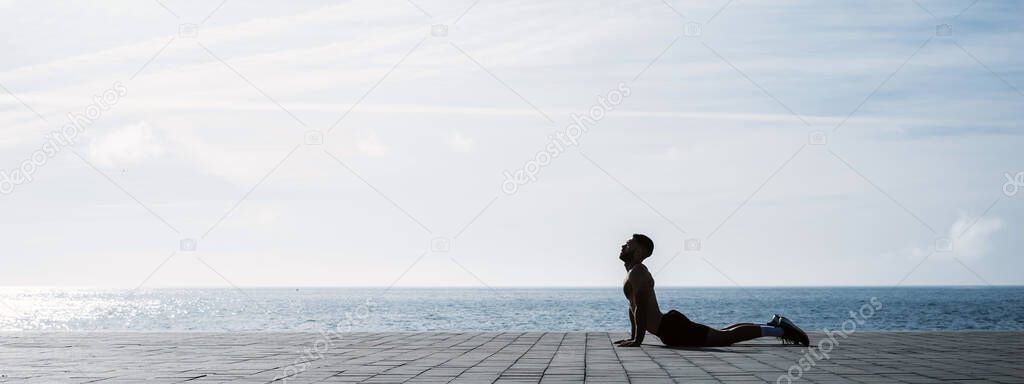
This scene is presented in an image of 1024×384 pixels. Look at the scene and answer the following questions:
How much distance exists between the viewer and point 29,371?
991 cm

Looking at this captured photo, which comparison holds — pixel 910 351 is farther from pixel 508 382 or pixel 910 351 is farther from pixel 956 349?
pixel 508 382

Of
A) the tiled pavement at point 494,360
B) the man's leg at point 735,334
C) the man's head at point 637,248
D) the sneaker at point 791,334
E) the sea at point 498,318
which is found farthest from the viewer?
the sea at point 498,318

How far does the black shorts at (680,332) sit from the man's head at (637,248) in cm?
80

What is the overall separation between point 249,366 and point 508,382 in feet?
10.1

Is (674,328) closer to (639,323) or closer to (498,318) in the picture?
(639,323)

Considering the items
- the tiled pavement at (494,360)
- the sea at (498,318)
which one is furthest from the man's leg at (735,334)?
the sea at (498,318)

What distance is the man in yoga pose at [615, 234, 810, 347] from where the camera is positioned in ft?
41.8

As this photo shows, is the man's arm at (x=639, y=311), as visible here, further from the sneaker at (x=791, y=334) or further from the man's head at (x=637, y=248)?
the sneaker at (x=791, y=334)

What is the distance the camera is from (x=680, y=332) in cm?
1294

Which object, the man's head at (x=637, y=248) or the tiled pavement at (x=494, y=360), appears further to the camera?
the man's head at (x=637, y=248)

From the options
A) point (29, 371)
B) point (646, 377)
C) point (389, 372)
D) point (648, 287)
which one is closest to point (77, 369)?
point (29, 371)

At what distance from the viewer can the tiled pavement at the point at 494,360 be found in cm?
909

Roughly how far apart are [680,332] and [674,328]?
0.09 metres

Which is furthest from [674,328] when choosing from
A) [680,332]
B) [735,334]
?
[735,334]
